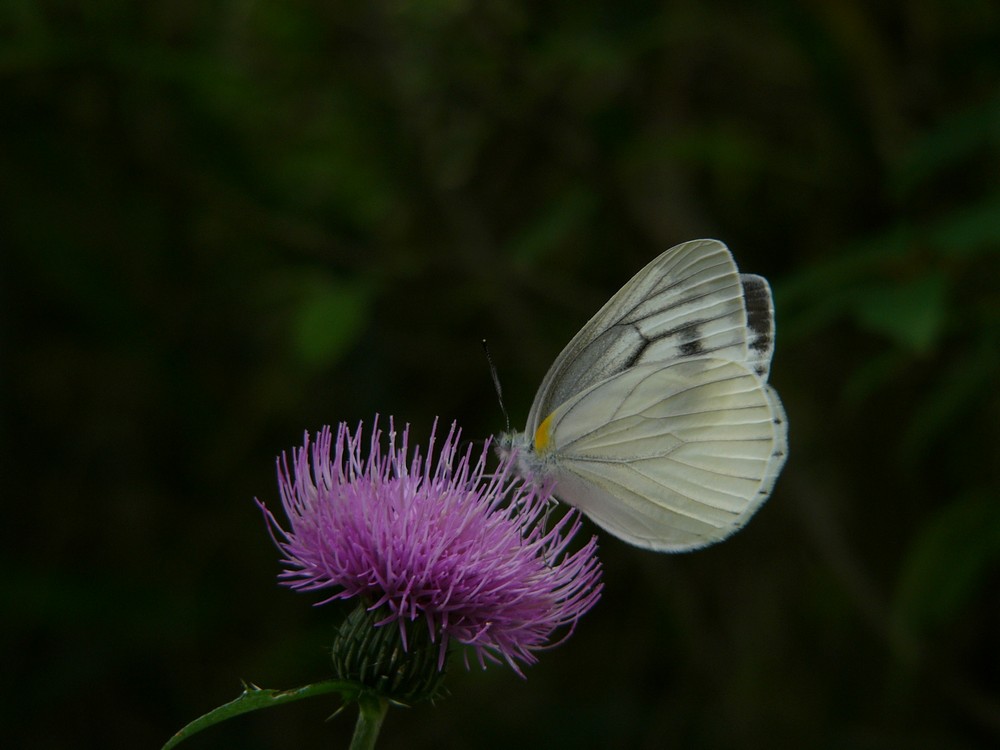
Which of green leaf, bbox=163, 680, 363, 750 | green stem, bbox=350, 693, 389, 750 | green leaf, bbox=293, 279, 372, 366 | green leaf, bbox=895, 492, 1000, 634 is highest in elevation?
green leaf, bbox=293, 279, 372, 366

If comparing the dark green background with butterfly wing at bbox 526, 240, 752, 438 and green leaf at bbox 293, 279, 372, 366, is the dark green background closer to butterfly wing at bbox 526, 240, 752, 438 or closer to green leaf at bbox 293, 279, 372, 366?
green leaf at bbox 293, 279, 372, 366

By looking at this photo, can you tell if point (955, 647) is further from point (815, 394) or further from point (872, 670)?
point (815, 394)

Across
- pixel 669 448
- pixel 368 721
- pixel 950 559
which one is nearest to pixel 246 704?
pixel 368 721

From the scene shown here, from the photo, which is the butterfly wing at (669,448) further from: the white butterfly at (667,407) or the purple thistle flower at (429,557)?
the purple thistle flower at (429,557)

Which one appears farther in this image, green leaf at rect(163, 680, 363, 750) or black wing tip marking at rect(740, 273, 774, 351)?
black wing tip marking at rect(740, 273, 774, 351)

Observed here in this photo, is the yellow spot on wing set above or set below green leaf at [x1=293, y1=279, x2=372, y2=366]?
below

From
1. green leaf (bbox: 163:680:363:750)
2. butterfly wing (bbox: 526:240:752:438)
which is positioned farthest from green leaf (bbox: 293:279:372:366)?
green leaf (bbox: 163:680:363:750)

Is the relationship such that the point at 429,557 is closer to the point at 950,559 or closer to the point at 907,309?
the point at 907,309

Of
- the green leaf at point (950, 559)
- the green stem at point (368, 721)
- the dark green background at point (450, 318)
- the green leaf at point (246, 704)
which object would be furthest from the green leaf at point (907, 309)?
the green leaf at point (246, 704)
